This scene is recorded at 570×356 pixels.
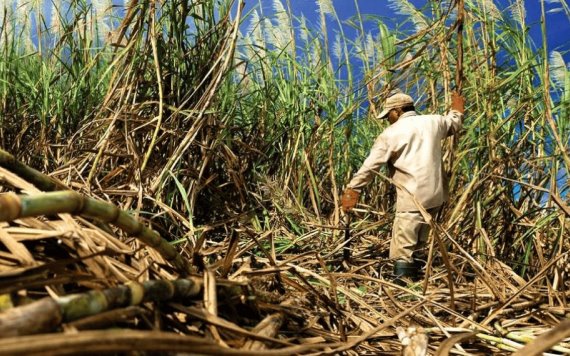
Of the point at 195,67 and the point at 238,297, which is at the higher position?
the point at 195,67

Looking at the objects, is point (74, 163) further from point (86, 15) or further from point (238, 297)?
point (238, 297)

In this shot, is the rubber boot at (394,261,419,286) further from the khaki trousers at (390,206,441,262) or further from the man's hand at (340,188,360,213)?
the man's hand at (340,188,360,213)

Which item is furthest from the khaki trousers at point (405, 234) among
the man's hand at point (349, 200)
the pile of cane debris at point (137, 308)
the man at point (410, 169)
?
the pile of cane debris at point (137, 308)

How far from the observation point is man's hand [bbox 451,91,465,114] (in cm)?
275

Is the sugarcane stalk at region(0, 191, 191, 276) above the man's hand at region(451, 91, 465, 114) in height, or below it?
above

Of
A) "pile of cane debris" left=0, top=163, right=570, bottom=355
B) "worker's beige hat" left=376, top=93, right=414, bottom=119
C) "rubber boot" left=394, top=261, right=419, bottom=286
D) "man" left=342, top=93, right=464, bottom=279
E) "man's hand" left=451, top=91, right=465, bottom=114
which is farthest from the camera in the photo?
"worker's beige hat" left=376, top=93, right=414, bottom=119

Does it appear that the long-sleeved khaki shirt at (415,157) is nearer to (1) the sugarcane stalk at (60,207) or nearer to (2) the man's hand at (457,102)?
(2) the man's hand at (457,102)

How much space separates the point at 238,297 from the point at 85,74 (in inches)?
73.1

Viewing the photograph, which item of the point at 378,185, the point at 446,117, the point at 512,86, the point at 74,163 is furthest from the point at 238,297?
the point at 378,185

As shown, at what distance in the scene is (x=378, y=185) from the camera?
11.5 ft

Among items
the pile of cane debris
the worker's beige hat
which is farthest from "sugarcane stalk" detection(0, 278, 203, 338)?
the worker's beige hat

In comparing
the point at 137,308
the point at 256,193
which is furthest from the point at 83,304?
the point at 256,193

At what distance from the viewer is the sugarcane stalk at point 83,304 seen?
0.46 m

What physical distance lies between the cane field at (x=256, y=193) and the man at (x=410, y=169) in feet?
0.29
